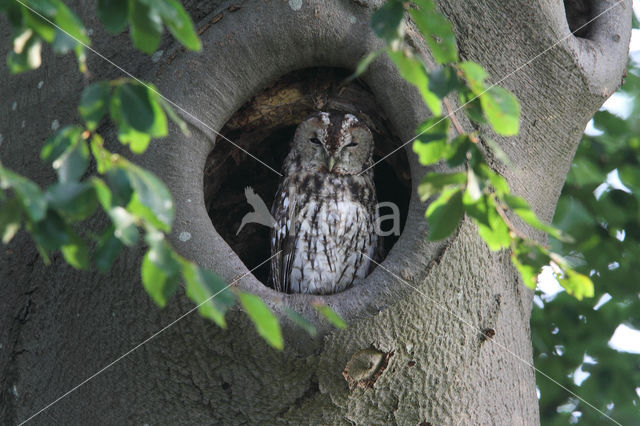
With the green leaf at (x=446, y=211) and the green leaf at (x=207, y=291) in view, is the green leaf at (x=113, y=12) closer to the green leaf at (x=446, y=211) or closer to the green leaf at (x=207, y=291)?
the green leaf at (x=207, y=291)

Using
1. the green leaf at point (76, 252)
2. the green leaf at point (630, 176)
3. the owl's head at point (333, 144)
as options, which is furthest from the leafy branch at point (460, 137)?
the green leaf at point (630, 176)

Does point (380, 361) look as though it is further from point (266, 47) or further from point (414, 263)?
point (266, 47)

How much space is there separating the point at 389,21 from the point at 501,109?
218 millimetres

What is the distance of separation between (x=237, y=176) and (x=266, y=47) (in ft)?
2.90

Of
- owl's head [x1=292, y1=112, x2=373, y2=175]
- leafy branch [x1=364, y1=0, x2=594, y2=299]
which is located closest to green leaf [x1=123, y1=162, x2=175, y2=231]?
leafy branch [x1=364, y1=0, x2=594, y2=299]

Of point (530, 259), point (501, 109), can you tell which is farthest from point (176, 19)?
point (530, 259)

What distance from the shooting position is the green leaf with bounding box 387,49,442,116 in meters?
1.04

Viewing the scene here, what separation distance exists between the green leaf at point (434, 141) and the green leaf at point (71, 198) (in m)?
0.52

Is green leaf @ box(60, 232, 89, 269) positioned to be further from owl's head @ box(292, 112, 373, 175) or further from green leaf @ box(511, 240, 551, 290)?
owl's head @ box(292, 112, 373, 175)

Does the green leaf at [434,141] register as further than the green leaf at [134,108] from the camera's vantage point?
Yes

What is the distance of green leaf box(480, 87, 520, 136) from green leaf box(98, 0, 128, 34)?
544 mm

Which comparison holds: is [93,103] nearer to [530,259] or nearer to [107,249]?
[107,249]

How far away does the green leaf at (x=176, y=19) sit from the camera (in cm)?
90

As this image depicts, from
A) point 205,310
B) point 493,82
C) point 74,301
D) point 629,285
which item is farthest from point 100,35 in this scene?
point 629,285
